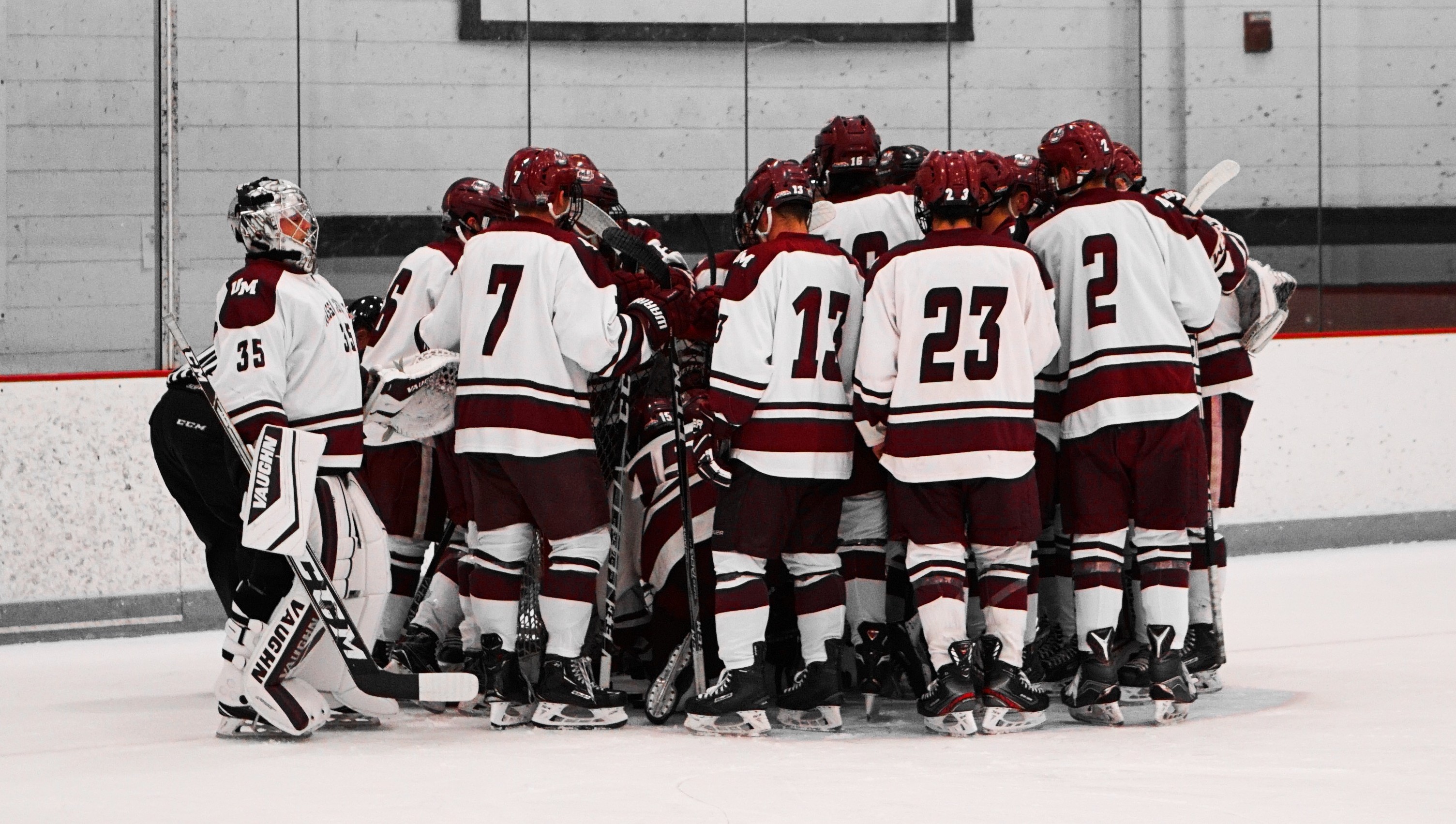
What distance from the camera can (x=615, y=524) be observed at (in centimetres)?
386

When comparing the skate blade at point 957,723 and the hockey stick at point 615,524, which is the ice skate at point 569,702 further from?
the skate blade at point 957,723

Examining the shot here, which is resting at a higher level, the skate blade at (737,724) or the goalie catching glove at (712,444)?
the goalie catching glove at (712,444)

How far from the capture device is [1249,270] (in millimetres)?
4180

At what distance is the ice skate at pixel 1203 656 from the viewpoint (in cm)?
404

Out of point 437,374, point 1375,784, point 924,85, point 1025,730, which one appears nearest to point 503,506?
point 437,374

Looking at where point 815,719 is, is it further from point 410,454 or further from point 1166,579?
point 410,454

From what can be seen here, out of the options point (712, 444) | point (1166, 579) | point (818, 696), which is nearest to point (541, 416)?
point (712, 444)

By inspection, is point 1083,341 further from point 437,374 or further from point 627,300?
point 437,374

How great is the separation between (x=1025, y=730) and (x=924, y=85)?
3493mm

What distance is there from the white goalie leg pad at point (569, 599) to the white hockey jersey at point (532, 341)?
0.21m

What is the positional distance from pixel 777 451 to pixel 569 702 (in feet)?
2.29

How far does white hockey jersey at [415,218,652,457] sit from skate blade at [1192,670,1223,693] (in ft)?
5.15

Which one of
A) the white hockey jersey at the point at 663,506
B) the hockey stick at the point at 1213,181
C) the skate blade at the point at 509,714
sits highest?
the hockey stick at the point at 1213,181

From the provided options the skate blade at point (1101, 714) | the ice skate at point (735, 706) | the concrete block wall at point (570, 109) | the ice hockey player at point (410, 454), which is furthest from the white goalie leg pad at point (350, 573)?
the concrete block wall at point (570, 109)
